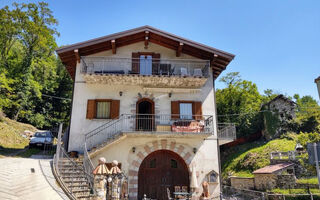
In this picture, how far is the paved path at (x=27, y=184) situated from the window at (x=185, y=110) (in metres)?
7.44

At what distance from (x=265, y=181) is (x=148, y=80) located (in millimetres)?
14608

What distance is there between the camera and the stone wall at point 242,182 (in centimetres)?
2206

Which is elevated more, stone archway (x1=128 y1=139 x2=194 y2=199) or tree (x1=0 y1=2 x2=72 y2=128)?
tree (x1=0 y1=2 x2=72 y2=128)

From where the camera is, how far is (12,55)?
27469mm

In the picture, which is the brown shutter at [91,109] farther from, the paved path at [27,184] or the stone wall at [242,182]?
the stone wall at [242,182]

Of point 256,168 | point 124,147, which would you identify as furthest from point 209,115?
point 256,168

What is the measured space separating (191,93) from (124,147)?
5.10 m

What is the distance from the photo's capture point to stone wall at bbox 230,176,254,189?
22.1 m

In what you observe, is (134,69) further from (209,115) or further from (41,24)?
(41,24)

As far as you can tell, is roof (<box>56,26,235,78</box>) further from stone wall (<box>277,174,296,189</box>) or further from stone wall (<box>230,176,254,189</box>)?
stone wall (<box>230,176,254,189</box>)

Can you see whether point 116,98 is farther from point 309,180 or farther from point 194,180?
point 309,180

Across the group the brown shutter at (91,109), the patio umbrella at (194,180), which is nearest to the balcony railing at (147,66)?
the brown shutter at (91,109)

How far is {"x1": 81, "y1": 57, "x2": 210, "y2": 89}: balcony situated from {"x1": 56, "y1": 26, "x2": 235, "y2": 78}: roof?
57cm

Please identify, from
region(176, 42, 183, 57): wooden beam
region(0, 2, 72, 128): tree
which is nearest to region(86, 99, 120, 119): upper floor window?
region(176, 42, 183, 57): wooden beam
